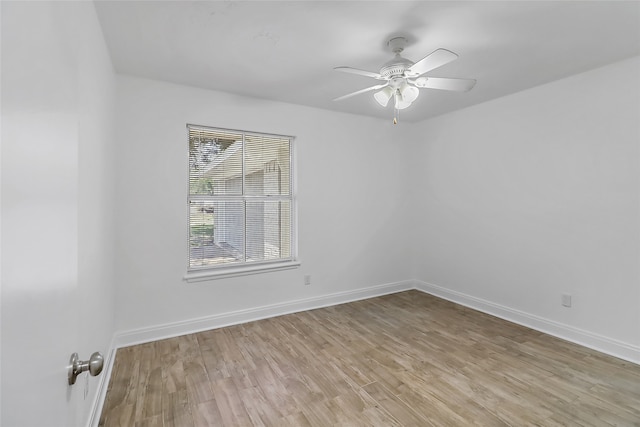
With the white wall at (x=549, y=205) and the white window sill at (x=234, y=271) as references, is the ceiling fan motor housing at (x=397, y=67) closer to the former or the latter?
the white wall at (x=549, y=205)

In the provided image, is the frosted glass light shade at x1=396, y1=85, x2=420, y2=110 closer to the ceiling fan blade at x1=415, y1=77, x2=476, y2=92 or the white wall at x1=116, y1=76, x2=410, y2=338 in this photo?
the ceiling fan blade at x1=415, y1=77, x2=476, y2=92

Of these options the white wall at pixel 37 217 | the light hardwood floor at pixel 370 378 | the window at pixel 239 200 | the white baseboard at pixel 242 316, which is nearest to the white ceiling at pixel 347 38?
the window at pixel 239 200

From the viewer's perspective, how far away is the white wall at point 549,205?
8.69 feet

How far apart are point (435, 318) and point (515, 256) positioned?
1132 mm

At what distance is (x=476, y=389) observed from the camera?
219 cm

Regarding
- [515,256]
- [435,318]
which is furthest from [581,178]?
[435,318]

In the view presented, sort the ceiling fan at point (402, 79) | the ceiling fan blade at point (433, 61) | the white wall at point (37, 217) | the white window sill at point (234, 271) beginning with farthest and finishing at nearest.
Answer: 1. the white window sill at point (234, 271)
2. the ceiling fan at point (402, 79)
3. the ceiling fan blade at point (433, 61)
4. the white wall at point (37, 217)

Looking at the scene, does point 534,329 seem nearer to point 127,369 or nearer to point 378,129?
point 378,129

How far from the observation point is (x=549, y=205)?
10.3ft

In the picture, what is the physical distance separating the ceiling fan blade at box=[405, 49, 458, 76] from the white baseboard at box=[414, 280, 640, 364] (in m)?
2.83

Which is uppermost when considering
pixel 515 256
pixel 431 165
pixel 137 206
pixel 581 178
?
pixel 431 165

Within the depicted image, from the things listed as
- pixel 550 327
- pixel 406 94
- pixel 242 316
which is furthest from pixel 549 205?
pixel 242 316

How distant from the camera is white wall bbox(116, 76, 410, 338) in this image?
2902 millimetres

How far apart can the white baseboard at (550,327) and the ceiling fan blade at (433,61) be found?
9.29 ft
